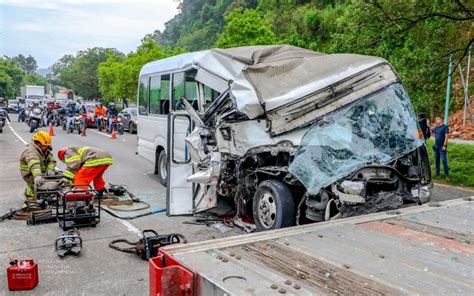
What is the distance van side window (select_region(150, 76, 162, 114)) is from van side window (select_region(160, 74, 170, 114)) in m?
0.19

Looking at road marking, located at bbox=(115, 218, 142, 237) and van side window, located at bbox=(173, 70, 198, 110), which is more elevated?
van side window, located at bbox=(173, 70, 198, 110)

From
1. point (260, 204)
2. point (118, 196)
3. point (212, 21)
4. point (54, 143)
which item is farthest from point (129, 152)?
point (212, 21)

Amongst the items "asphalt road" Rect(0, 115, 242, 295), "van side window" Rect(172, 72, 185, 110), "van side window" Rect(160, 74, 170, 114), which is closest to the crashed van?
"asphalt road" Rect(0, 115, 242, 295)

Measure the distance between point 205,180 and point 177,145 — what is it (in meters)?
1.40

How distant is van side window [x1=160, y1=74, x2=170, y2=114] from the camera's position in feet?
29.5

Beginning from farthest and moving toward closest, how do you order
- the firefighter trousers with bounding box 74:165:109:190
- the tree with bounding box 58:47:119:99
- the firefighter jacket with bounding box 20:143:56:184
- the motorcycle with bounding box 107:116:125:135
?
1. the tree with bounding box 58:47:119:99
2. the motorcycle with bounding box 107:116:125:135
3. the firefighter trousers with bounding box 74:165:109:190
4. the firefighter jacket with bounding box 20:143:56:184

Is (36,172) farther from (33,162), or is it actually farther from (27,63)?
(27,63)

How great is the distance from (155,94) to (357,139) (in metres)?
5.57

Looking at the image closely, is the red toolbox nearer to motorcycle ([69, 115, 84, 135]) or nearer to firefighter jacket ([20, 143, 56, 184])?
firefighter jacket ([20, 143, 56, 184])

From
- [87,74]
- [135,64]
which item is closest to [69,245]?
[135,64]

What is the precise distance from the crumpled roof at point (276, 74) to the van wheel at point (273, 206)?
946 millimetres

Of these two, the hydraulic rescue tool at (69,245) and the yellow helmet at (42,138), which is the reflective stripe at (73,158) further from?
the hydraulic rescue tool at (69,245)

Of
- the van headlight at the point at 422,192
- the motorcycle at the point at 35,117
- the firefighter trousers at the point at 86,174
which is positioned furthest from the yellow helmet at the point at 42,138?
the motorcycle at the point at 35,117

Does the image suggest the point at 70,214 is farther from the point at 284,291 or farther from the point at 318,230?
the point at 284,291
